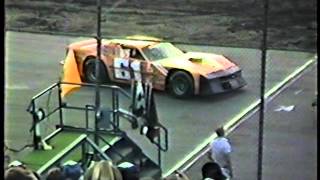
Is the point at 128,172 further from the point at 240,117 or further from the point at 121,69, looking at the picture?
the point at 240,117

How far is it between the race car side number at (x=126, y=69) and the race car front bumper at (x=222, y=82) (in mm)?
356

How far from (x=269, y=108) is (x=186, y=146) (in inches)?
21.1

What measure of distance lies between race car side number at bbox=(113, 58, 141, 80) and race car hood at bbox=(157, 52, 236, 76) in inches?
5.2

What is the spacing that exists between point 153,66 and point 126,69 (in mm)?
152

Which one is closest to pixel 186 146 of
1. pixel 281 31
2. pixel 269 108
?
pixel 269 108

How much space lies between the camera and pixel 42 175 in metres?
3.59

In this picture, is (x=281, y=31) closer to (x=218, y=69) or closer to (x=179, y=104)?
(x=218, y=69)

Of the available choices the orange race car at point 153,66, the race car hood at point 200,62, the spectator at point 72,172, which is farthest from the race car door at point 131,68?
the spectator at point 72,172

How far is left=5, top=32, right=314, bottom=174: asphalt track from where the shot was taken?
4.28 m

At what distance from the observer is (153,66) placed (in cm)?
427

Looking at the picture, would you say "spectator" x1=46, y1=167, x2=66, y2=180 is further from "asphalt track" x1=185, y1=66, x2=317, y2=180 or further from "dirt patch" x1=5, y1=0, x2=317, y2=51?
"dirt patch" x1=5, y1=0, x2=317, y2=51

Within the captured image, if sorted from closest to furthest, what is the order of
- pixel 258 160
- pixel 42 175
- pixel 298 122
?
pixel 42 175 → pixel 258 160 → pixel 298 122

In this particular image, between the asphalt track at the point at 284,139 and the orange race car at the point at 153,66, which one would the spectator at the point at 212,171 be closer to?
the asphalt track at the point at 284,139

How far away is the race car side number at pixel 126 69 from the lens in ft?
14.0
